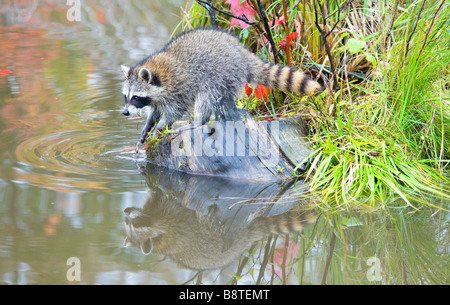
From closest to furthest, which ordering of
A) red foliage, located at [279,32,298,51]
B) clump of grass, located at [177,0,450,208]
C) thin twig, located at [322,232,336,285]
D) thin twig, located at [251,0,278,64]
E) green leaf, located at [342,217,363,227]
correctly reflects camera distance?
thin twig, located at [322,232,336,285]
green leaf, located at [342,217,363,227]
clump of grass, located at [177,0,450,208]
thin twig, located at [251,0,278,64]
red foliage, located at [279,32,298,51]

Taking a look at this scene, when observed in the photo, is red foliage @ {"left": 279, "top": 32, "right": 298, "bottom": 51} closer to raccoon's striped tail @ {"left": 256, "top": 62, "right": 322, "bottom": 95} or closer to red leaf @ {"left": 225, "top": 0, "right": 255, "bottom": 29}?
raccoon's striped tail @ {"left": 256, "top": 62, "right": 322, "bottom": 95}

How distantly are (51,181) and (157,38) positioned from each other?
208 inches

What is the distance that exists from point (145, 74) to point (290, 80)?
4.04ft

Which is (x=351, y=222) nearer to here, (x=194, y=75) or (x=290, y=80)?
(x=290, y=80)

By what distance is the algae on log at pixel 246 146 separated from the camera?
4.30m

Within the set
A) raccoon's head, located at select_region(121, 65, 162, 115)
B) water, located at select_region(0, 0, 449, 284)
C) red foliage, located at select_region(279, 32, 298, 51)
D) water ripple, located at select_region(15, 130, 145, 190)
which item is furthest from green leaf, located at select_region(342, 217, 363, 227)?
raccoon's head, located at select_region(121, 65, 162, 115)

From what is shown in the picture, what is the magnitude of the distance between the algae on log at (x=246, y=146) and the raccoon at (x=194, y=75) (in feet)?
0.77

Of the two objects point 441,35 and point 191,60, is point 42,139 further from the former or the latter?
point 441,35

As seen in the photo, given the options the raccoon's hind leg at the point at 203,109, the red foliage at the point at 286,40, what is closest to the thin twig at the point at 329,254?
the raccoon's hind leg at the point at 203,109

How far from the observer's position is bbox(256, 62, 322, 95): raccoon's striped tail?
440 centimetres

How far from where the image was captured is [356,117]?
4.44 meters

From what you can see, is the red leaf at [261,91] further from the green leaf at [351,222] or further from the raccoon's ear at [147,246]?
the raccoon's ear at [147,246]

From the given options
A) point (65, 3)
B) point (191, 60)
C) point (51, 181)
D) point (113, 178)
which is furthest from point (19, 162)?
point (65, 3)

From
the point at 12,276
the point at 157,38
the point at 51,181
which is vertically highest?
the point at 157,38
